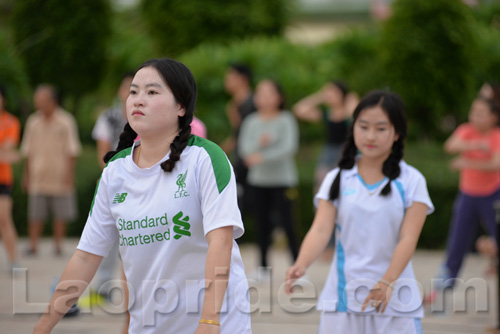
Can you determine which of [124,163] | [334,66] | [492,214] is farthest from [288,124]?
[334,66]

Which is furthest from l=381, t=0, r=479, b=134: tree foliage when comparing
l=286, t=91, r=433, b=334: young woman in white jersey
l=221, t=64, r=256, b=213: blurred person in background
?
l=286, t=91, r=433, b=334: young woman in white jersey

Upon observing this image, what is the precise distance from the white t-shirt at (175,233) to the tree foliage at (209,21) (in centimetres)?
1779

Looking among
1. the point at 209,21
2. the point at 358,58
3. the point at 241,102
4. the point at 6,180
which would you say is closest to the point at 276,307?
the point at 241,102

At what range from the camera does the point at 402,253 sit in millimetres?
3832

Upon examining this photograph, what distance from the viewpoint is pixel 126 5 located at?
86.7ft

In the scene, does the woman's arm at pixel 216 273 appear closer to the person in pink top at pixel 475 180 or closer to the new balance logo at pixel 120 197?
the new balance logo at pixel 120 197

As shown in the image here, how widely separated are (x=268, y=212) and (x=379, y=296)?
4.39 meters

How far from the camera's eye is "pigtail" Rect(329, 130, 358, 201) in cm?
404

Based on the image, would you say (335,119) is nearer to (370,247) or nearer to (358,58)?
(370,247)

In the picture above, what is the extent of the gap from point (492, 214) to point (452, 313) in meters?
0.89

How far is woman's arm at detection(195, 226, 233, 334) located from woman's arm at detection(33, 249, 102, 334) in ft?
1.76

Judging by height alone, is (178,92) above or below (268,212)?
above

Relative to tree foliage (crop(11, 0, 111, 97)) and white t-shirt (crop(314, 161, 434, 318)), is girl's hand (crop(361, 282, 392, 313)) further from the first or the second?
tree foliage (crop(11, 0, 111, 97))

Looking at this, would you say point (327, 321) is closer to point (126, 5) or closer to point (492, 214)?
point (492, 214)
